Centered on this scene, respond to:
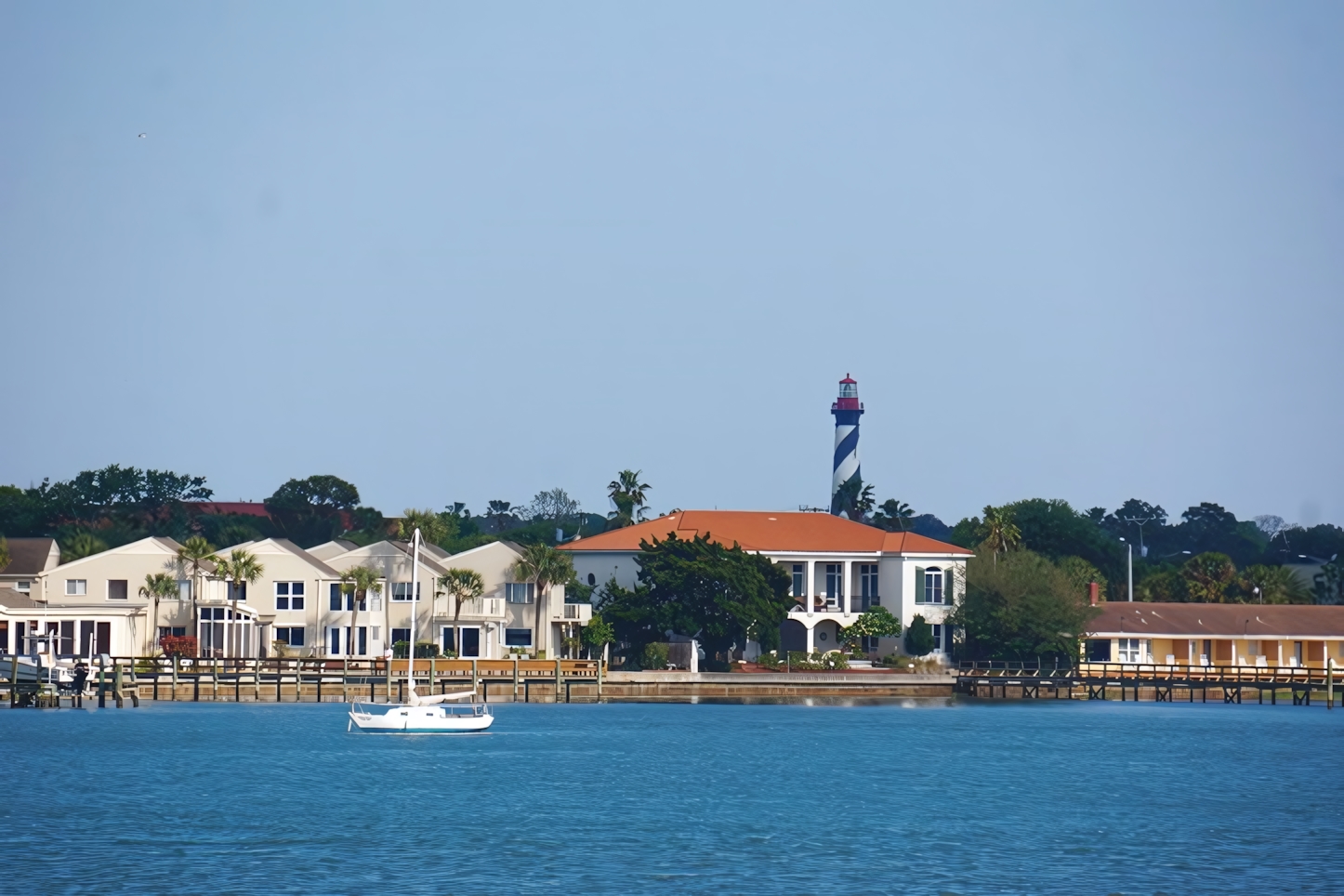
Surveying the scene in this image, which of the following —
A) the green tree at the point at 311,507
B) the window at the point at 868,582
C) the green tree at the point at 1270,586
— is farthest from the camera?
the green tree at the point at 311,507

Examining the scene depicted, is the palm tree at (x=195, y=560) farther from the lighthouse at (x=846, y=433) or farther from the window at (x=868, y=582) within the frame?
the lighthouse at (x=846, y=433)

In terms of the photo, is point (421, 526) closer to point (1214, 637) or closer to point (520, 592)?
point (520, 592)

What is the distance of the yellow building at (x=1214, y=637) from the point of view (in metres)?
111

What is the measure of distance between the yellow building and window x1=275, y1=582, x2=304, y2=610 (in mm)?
43008

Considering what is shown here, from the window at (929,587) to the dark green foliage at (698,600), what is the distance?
28.7 ft

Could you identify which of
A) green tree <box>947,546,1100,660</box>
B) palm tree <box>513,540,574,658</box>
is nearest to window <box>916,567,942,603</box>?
green tree <box>947,546,1100,660</box>

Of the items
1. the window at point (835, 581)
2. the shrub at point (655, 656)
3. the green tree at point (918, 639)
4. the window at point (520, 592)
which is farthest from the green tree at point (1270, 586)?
the window at point (520, 592)

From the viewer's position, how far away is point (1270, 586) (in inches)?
5005

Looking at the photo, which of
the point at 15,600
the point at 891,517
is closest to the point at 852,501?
the point at 891,517

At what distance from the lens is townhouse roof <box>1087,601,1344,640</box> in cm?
11050

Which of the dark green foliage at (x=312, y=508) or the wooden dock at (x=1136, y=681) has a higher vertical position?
the dark green foliage at (x=312, y=508)

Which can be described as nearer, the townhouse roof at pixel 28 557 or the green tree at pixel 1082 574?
the townhouse roof at pixel 28 557

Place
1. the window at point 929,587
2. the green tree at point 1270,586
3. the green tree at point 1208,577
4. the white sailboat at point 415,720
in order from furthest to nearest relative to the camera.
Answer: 1. the green tree at point 1208,577
2. the green tree at point 1270,586
3. the window at point 929,587
4. the white sailboat at point 415,720

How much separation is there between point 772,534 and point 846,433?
46.1 m
